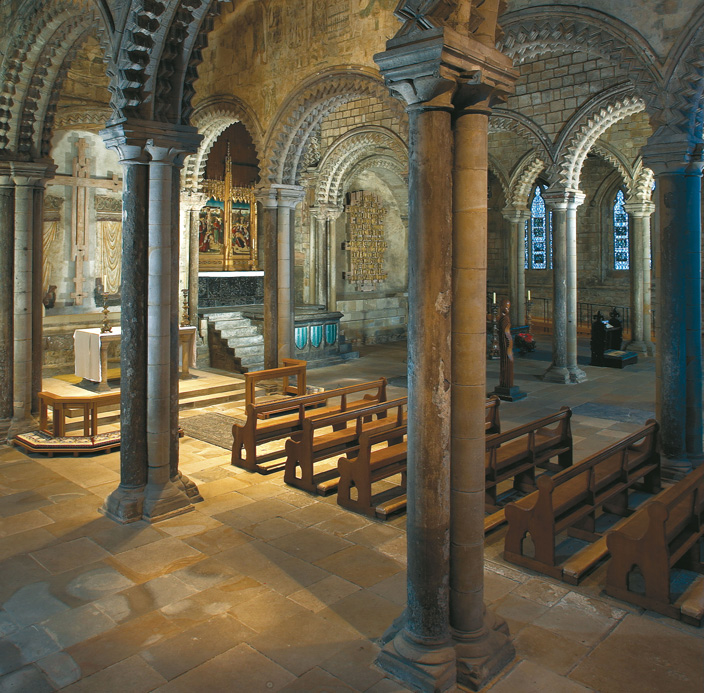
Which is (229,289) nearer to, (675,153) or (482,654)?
(675,153)

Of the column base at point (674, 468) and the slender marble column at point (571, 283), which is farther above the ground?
the slender marble column at point (571, 283)

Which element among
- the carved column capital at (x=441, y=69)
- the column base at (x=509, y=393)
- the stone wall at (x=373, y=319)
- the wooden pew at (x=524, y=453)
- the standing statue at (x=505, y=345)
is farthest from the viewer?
the stone wall at (x=373, y=319)

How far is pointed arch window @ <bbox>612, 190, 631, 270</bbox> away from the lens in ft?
68.8

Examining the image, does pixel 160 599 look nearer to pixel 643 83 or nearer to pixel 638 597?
pixel 638 597

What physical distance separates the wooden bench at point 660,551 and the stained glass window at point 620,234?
57.0ft

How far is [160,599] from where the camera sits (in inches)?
182

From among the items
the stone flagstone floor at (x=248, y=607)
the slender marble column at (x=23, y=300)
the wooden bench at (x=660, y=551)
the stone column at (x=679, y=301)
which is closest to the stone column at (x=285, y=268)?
the slender marble column at (x=23, y=300)

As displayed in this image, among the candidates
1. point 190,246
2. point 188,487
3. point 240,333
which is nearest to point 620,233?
point 240,333

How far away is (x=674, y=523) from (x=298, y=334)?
10211 mm

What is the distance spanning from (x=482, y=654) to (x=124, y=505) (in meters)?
3.60

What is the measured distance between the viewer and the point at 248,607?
4.50 metres

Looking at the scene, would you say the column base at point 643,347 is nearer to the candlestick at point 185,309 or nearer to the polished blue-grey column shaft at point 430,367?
the candlestick at point 185,309

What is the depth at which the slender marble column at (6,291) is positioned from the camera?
332 inches

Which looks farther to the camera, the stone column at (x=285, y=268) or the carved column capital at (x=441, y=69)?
the stone column at (x=285, y=268)
